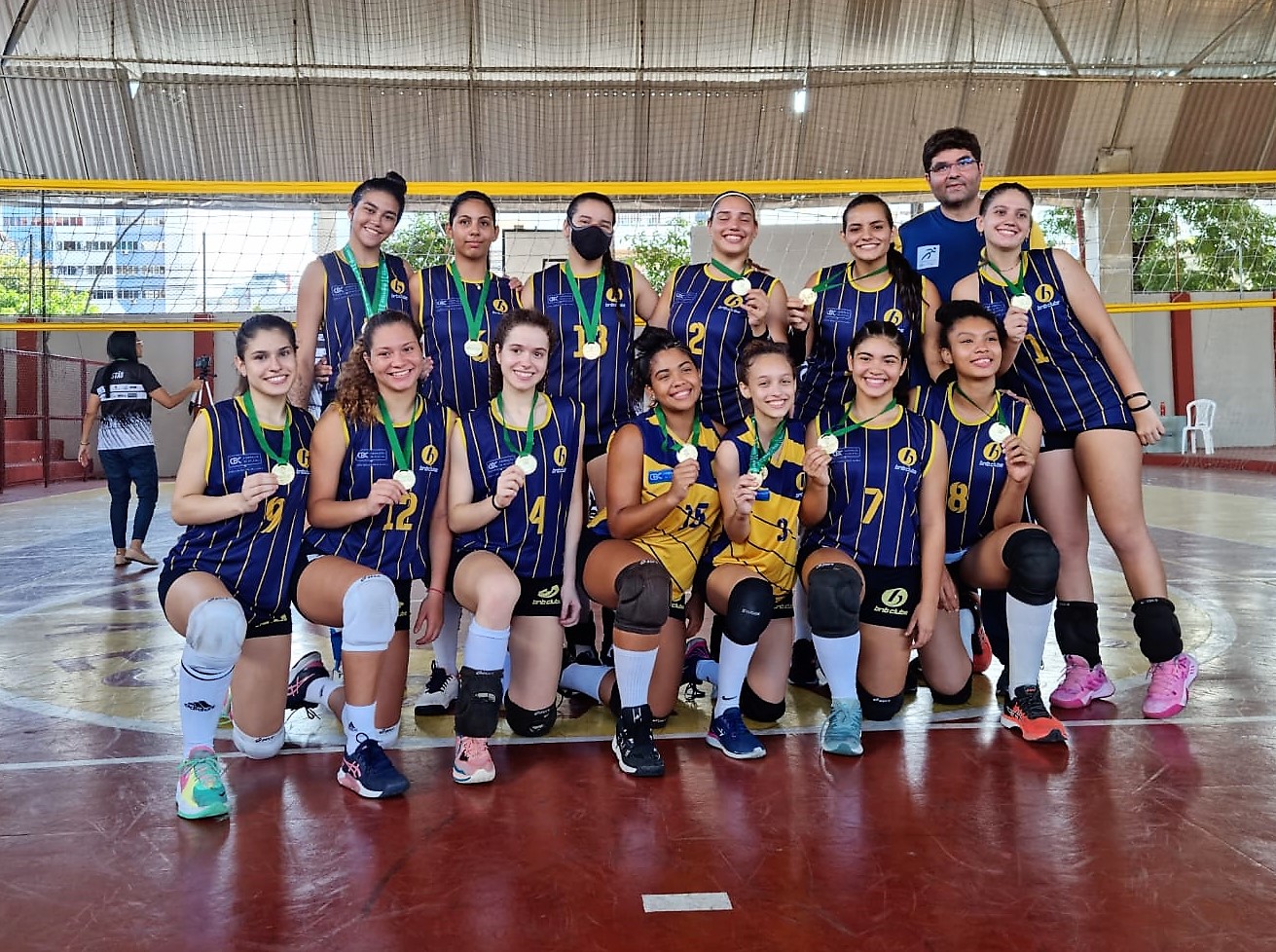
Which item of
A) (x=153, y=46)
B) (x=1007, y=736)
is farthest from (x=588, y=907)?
(x=153, y=46)

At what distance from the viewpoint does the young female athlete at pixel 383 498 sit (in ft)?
9.55

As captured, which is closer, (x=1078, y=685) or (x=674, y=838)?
(x=674, y=838)

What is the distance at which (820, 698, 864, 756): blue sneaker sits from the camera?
2.90 metres

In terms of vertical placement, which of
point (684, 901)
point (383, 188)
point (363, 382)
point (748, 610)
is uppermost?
point (383, 188)

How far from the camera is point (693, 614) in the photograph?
3.76 m

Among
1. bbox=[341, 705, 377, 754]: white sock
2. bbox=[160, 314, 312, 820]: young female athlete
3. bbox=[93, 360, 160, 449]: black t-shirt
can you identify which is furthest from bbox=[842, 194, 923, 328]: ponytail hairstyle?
bbox=[93, 360, 160, 449]: black t-shirt

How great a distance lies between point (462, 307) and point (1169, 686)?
2.73 m

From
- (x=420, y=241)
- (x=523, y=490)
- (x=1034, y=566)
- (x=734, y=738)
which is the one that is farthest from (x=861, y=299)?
(x=420, y=241)

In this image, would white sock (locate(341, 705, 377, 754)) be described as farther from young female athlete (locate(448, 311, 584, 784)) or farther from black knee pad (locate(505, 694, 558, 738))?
black knee pad (locate(505, 694, 558, 738))

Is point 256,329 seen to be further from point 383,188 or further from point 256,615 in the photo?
point 383,188

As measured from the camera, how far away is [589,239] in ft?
12.1

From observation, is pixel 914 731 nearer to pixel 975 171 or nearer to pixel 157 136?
pixel 975 171

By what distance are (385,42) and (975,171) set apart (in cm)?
1302

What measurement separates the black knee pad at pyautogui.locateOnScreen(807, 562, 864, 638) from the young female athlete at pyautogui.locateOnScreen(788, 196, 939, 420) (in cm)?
69
